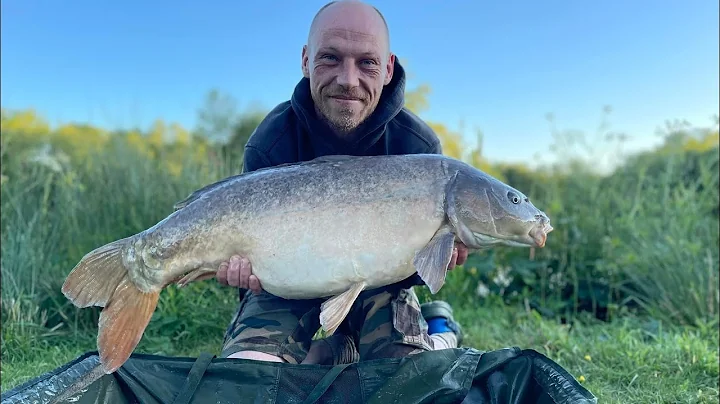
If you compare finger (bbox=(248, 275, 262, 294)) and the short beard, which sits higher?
the short beard

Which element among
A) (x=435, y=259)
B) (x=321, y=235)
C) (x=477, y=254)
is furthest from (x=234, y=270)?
(x=477, y=254)

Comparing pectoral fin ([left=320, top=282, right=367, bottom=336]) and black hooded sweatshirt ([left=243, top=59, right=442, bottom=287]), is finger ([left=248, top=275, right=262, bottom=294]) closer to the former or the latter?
pectoral fin ([left=320, top=282, right=367, bottom=336])

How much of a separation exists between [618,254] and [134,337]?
275cm

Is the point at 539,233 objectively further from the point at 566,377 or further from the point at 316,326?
the point at 316,326

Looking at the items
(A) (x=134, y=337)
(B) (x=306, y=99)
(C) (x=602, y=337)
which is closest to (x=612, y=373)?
(C) (x=602, y=337)

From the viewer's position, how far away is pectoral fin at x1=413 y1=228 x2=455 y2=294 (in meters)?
1.35

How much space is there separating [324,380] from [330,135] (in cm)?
80

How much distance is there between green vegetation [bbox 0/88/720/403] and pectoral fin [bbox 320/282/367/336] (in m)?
0.94

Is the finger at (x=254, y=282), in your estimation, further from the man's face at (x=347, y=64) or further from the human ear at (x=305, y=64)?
the human ear at (x=305, y=64)

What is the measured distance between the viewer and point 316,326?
1916 millimetres

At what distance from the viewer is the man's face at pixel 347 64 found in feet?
5.65

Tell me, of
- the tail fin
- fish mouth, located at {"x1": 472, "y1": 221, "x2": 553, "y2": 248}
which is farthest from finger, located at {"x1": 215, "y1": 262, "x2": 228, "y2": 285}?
fish mouth, located at {"x1": 472, "y1": 221, "x2": 553, "y2": 248}

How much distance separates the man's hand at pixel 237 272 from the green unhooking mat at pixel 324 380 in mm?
233

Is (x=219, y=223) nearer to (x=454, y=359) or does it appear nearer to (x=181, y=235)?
(x=181, y=235)
